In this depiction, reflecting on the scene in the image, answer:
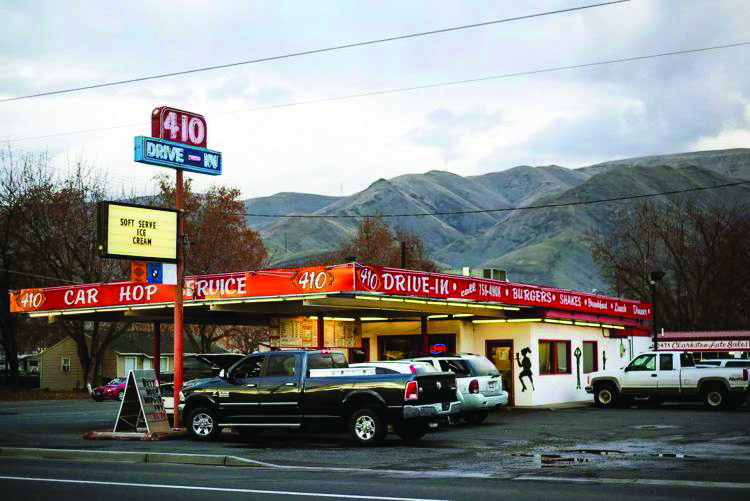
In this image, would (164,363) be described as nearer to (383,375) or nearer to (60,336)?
(60,336)

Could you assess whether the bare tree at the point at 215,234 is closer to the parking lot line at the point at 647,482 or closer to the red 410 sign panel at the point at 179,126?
the red 410 sign panel at the point at 179,126

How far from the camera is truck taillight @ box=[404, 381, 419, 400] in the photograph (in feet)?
Answer: 65.3

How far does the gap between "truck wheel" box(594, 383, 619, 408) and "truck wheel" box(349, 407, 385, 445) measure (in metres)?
16.9

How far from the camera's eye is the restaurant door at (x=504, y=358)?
35.0 metres

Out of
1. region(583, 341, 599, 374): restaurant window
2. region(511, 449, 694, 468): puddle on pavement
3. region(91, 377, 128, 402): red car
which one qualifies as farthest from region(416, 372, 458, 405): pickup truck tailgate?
region(91, 377, 128, 402): red car

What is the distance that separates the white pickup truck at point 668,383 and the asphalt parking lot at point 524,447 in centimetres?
339

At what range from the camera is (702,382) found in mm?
33188

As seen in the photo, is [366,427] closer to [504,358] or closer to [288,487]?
[288,487]

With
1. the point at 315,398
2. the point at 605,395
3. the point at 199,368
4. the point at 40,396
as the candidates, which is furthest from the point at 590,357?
the point at 40,396

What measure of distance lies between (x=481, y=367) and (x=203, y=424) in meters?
8.64

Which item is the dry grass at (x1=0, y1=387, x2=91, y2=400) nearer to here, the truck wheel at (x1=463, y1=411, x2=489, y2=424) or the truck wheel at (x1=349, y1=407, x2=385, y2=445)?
the truck wheel at (x1=463, y1=411, x2=489, y2=424)

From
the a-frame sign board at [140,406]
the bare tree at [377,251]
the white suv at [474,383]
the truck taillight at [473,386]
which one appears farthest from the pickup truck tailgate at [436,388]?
the bare tree at [377,251]

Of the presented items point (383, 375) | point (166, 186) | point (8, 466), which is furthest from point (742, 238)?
point (8, 466)

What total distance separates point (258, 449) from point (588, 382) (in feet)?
64.5
